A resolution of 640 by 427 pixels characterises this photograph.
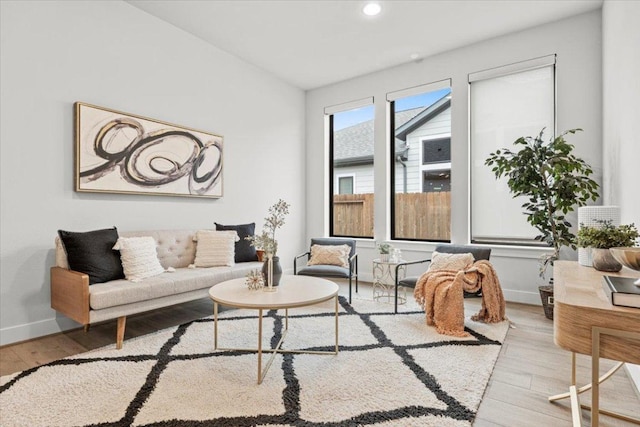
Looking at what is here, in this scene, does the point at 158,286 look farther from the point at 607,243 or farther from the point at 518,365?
the point at 607,243

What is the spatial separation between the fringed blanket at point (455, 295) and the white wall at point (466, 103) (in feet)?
3.30

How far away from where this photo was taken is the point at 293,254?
557 centimetres

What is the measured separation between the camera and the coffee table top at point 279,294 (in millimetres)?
2150

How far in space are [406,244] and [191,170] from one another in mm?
2994

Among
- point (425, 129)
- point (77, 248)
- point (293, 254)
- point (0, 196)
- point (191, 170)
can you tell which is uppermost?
point (425, 129)

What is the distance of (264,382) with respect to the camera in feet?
6.86

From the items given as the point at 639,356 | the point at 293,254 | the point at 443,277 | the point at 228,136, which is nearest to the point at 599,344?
the point at 639,356

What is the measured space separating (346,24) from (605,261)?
336 centimetres

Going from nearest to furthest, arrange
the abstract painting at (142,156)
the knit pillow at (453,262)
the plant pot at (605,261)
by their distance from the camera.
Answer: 1. the plant pot at (605,261)
2. the abstract painting at (142,156)
3. the knit pillow at (453,262)

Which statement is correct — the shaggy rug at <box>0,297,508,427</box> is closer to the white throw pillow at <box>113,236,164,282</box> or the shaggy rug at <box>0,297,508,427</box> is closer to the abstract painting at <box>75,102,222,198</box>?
the white throw pillow at <box>113,236,164,282</box>

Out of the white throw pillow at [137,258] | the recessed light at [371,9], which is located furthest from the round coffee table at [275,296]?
the recessed light at [371,9]

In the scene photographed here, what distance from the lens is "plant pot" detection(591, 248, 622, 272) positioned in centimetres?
164

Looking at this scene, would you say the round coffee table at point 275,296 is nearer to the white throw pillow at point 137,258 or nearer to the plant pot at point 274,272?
the plant pot at point 274,272

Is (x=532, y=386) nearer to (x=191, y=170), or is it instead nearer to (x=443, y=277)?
(x=443, y=277)
